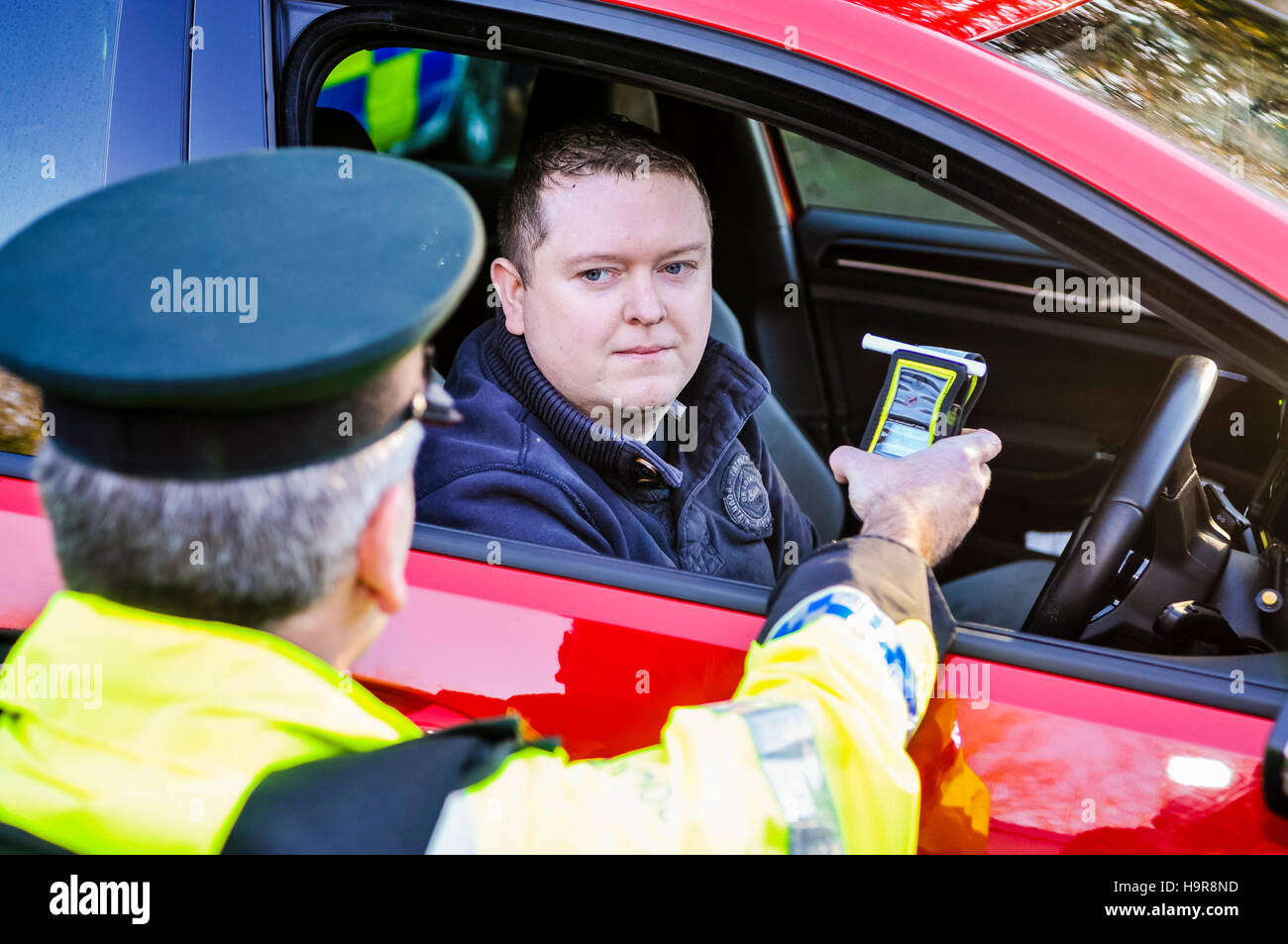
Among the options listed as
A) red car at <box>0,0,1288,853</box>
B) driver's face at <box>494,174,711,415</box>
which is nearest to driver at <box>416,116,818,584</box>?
driver's face at <box>494,174,711,415</box>

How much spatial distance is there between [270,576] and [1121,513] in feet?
3.59

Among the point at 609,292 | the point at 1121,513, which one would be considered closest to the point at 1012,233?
the point at 1121,513

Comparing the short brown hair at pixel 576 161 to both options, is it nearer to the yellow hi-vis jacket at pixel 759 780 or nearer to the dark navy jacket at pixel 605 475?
the dark navy jacket at pixel 605 475

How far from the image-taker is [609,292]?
5.88 ft

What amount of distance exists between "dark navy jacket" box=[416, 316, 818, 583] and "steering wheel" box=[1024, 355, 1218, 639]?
538mm

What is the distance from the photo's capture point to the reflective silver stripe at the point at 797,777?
0.98 metres

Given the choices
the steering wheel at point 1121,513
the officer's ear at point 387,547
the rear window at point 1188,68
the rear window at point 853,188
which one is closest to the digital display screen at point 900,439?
the steering wheel at point 1121,513

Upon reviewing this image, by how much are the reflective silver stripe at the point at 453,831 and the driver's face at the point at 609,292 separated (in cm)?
97

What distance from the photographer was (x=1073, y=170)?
132 cm

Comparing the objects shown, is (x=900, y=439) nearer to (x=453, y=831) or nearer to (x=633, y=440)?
(x=633, y=440)

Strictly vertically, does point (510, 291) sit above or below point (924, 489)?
above

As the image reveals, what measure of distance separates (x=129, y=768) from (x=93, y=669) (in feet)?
0.27
